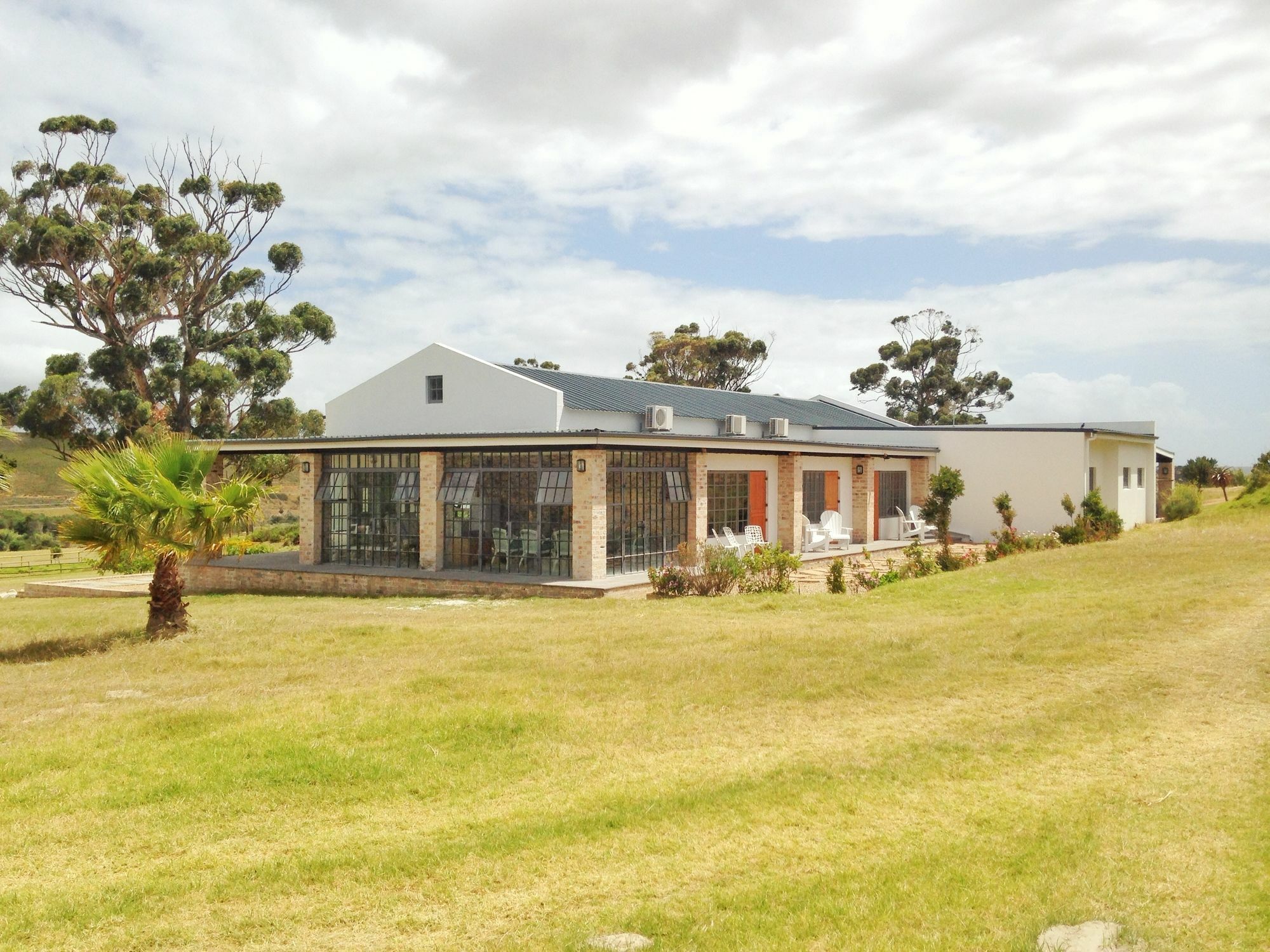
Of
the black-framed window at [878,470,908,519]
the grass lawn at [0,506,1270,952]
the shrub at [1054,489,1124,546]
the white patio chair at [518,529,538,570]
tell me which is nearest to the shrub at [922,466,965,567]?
the shrub at [1054,489,1124,546]

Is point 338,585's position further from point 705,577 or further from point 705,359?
point 705,359

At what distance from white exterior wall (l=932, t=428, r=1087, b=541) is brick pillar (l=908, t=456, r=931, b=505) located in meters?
0.56

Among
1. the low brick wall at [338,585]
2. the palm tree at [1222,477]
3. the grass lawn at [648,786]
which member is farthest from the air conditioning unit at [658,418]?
the palm tree at [1222,477]

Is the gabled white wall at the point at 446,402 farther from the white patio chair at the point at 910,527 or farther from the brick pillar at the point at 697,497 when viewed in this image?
the white patio chair at the point at 910,527

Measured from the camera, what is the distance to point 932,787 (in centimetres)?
646

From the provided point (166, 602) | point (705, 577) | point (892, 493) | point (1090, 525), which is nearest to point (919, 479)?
point (892, 493)

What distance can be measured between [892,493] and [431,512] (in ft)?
50.6

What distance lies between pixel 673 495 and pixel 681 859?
1543cm

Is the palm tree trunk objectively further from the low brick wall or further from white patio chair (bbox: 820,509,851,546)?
white patio chair (bbox: 820,509,851,546)

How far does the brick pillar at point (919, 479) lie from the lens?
98.7 ft

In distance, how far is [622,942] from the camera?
438cm

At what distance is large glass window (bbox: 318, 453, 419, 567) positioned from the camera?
69.7 ft

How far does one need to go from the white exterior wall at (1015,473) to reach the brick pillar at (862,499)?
364cm

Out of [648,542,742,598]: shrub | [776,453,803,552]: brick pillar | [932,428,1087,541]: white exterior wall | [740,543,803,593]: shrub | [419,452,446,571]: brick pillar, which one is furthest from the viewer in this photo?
[932,428,1087,541]: white exterior wall
